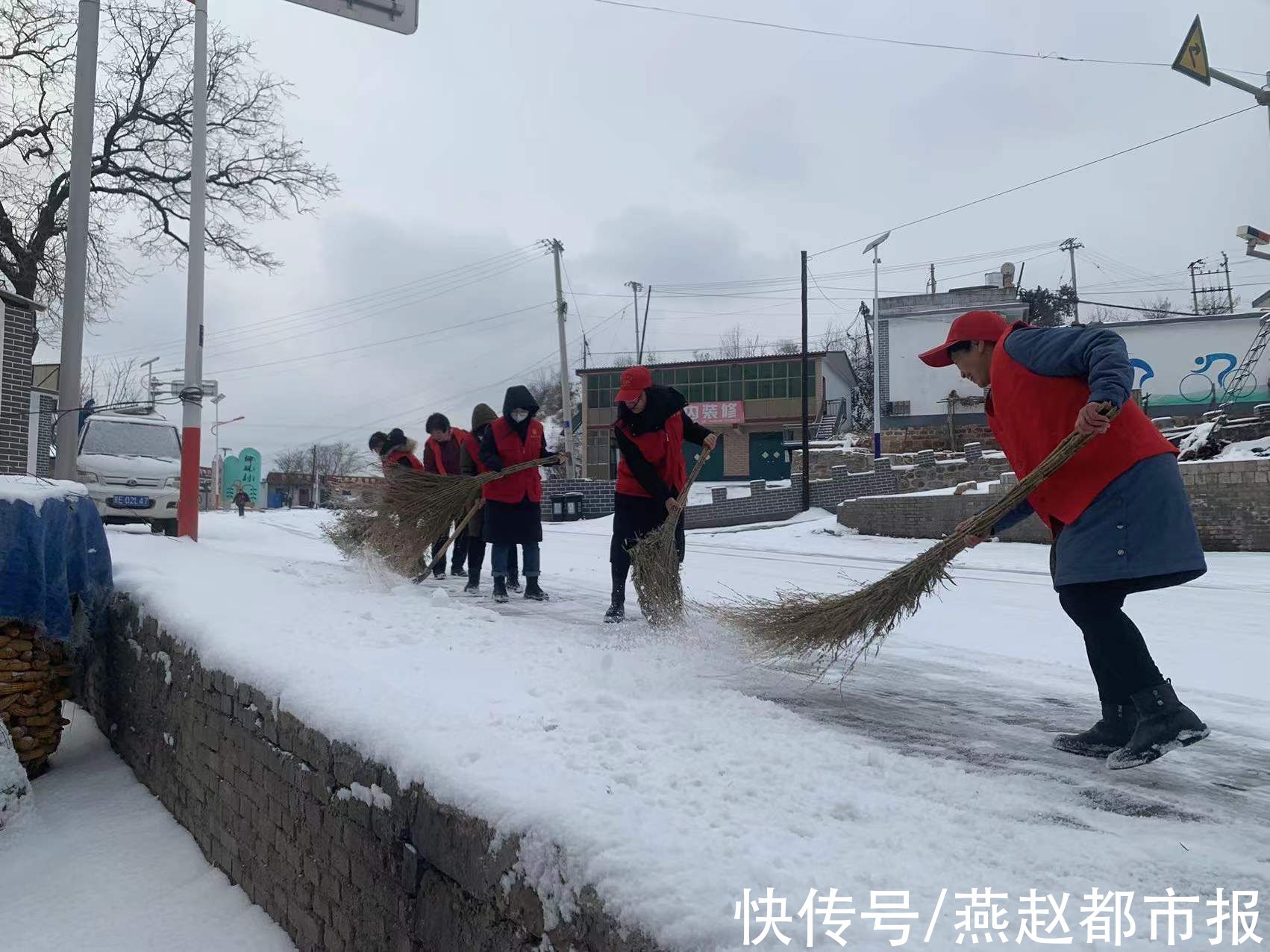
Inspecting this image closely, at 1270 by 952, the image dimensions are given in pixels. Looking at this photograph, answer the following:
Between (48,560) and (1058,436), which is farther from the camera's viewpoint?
(48,560)

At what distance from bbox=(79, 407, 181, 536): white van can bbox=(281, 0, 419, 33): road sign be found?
725 centimetres

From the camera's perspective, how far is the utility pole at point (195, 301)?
11.6 m

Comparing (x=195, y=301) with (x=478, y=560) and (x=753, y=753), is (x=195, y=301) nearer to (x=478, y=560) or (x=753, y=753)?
(x=478, y=560)

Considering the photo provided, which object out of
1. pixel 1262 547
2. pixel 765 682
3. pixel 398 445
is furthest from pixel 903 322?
pixel 765 682

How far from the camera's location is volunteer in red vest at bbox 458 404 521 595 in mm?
7570

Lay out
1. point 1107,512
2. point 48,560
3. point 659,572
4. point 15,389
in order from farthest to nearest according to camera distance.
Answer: point 15,389 < point 48,560 < point 659,572 < point 1107,512

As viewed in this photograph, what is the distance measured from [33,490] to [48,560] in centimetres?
44

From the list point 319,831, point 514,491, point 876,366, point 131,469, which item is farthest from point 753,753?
point 876,366

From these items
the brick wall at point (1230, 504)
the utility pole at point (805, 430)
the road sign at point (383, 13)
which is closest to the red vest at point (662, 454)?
the road sign at point (383, 13)

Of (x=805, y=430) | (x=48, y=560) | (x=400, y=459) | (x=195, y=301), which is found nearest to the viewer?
(x=48, y=560)

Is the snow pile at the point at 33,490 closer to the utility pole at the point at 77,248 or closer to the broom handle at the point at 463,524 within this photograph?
the broom handle at the point at 463,524

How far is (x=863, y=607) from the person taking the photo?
138 inches

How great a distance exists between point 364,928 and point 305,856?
59 centimetres

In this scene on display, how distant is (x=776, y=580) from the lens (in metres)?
10.1
